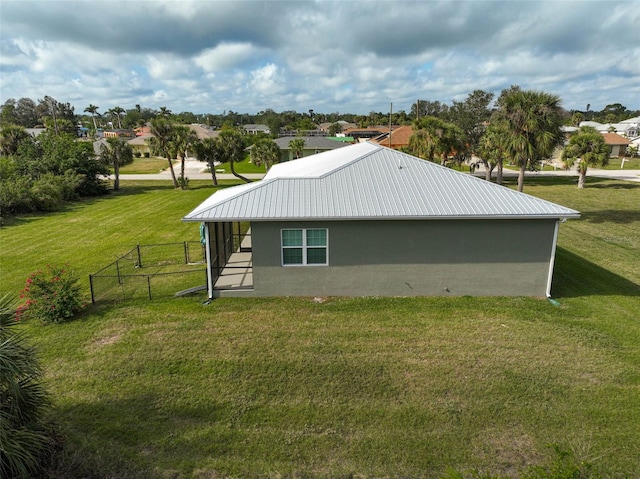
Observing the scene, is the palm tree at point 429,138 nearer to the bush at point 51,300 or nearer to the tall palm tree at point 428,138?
the tall palm tree at point 428,138

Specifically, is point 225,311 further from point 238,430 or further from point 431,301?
point 431,301

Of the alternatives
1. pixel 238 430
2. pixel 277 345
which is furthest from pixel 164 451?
pixel 277 345

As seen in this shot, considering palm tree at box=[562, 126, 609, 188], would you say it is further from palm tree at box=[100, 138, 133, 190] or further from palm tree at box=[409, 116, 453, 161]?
palm tree at box=[100, 138, 133, 190]

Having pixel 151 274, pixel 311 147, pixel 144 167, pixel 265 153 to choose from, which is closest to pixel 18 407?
pixel 151 274

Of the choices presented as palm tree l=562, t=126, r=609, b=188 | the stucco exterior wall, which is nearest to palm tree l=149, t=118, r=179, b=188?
the stucco exterior wall

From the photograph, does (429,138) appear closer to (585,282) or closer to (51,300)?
(585,282)
